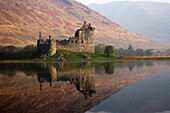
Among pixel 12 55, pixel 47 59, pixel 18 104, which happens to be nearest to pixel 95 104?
pixel 18 104

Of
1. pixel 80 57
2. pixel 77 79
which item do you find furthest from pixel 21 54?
pixel 77 79

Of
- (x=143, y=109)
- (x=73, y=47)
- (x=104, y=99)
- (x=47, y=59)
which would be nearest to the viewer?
(x=143, y=109)

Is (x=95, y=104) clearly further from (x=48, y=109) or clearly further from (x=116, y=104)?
(x=48, y=109)

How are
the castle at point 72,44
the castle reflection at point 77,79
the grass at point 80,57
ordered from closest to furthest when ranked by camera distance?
the castle reflection at point 77,79 → the grass at point 80,57 → the castle at point 72,44

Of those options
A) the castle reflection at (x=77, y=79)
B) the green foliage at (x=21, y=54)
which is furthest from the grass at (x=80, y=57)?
the castle reflection at (x=77, y=79)

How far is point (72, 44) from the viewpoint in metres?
142

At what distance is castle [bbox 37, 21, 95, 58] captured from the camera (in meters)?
131

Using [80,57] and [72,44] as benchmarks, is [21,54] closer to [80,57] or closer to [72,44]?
[72,44]

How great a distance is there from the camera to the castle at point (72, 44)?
131 m

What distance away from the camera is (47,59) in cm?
12769

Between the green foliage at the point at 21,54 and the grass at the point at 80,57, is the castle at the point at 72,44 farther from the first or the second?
the grass at the point at 80,57

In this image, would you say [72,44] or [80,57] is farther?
[72,44]

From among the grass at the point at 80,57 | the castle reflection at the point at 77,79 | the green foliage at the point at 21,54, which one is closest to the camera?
the castle reflection at the point at 77,79

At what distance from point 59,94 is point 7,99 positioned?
218 inches
